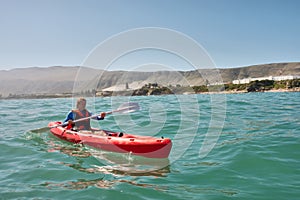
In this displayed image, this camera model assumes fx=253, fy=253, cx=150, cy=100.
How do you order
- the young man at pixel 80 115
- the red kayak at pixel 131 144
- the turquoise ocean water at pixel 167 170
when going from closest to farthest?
the turquoise ocean water at pixel 167 170
the red kayak at pixel 131 144
the young man at pixel 80 115

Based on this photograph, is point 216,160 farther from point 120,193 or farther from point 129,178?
point 120,193

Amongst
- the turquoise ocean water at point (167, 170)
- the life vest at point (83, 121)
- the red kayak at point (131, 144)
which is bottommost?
the turquoise ocean water at point (167, 170)

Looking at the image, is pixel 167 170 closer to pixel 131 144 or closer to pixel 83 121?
pixel 131 144

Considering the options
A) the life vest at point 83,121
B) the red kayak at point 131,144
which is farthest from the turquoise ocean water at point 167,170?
the life vest at point 83,121

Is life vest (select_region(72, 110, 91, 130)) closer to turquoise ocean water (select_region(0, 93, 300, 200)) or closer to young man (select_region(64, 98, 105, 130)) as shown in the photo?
young man (select_region(64, 98, 105, 130))

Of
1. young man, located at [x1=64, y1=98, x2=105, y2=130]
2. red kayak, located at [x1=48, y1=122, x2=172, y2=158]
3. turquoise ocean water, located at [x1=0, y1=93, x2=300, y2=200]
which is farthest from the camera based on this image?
young man, located at [x1=64, y1=98, x2=105, y2=130]

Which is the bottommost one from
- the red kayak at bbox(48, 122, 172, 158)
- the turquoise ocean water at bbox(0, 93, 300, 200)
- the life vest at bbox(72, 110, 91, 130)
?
the turquoise ocean water at bbox(0, 93, 300, 200)

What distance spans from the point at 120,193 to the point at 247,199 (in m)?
2.74

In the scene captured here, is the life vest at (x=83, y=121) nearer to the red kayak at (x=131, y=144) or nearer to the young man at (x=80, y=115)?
the young man at (x=80, y=115)

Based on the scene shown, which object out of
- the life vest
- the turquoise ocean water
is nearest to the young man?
the life vest

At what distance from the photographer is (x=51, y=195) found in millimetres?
5754

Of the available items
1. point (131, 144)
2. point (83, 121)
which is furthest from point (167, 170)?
point (83, 121)

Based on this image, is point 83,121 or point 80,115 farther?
point 83,121

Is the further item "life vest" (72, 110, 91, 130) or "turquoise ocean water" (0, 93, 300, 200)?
"life vest" (72, 110, 91, 130)
